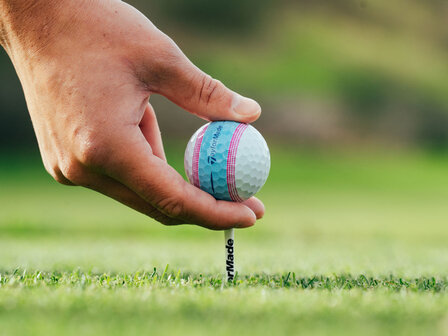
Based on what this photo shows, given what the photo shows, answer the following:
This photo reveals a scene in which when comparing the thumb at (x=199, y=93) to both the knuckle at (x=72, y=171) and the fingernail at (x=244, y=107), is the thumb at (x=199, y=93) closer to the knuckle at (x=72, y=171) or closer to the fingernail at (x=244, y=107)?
the fingernail at (x=244, y=107)

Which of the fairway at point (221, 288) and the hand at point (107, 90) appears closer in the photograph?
the fairway at point (221, 288)

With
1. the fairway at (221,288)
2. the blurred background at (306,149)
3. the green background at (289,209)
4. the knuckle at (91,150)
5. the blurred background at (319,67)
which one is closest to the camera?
the fairway at (221,288)

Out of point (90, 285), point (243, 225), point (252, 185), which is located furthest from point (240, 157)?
point (90, 285)

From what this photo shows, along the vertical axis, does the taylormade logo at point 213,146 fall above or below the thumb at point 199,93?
below

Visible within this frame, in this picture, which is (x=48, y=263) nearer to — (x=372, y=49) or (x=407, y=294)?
(x=407, y=294)

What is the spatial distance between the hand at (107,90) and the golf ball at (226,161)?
199mm

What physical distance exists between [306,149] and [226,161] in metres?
28.4

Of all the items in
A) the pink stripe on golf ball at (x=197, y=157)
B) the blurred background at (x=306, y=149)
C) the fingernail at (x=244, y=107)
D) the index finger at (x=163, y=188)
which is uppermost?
the blurred background at (x=306, y=149)

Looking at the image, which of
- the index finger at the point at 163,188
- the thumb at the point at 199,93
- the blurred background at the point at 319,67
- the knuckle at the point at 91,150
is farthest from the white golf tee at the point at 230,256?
the blurred background at the point at 319,67

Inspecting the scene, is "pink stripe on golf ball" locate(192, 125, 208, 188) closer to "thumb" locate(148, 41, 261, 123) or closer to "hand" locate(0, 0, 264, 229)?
"thumb" locate(148, 41, 261, 123)

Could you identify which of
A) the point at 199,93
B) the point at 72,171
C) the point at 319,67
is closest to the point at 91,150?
the point at 72,171

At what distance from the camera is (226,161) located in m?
2.81

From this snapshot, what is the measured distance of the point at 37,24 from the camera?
2.59 meters

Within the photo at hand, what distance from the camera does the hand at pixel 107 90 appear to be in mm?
2467
